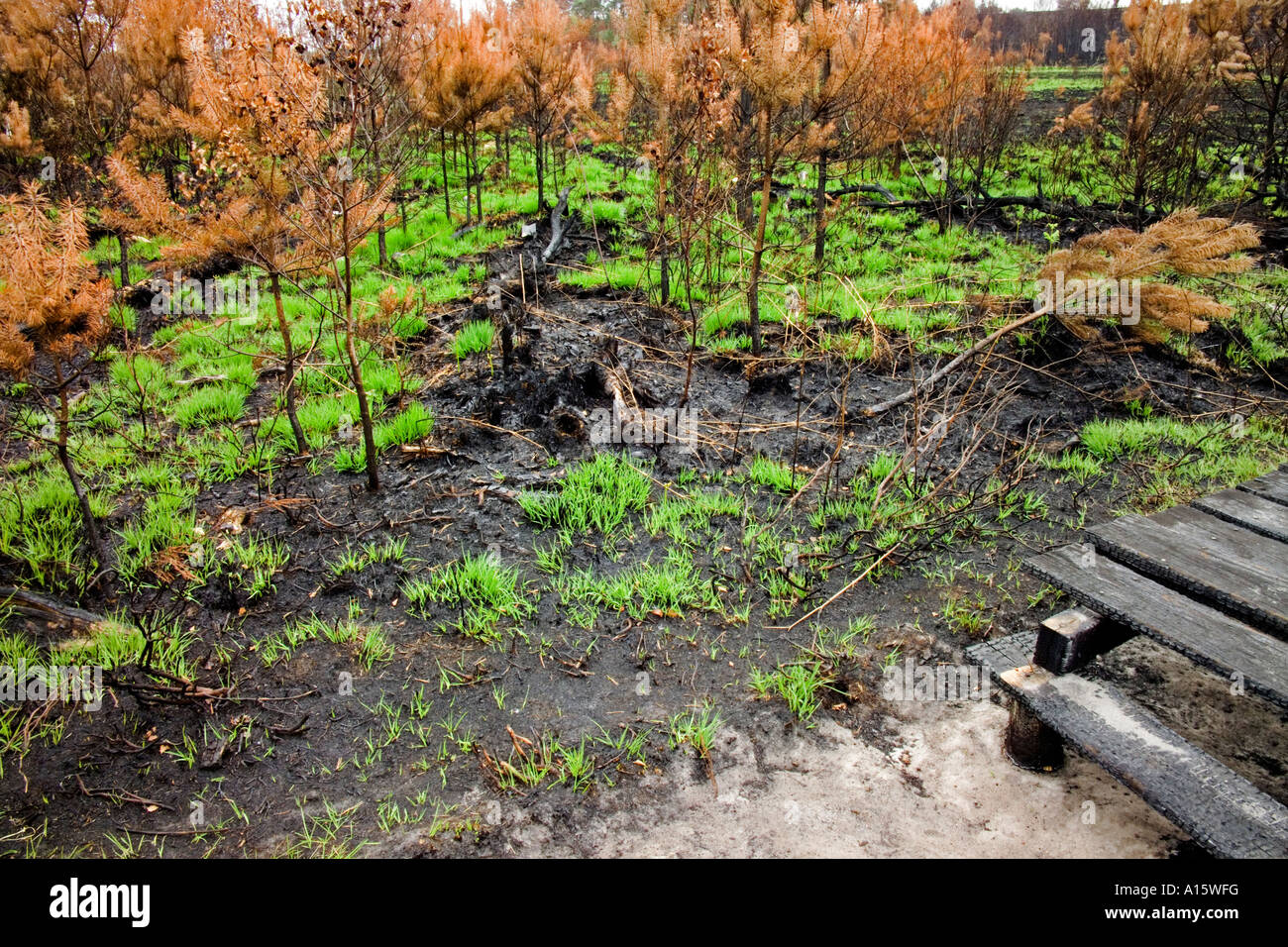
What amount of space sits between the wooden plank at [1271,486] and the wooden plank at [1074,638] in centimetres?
97

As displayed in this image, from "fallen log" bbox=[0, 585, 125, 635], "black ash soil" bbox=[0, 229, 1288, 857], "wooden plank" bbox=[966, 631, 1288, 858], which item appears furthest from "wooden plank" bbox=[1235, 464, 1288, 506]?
"fallen log" bbox=[0, 585, 125, 635]

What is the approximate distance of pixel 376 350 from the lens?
18.6 feet

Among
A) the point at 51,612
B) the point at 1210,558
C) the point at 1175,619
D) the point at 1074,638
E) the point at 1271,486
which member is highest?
the point at 1271,486

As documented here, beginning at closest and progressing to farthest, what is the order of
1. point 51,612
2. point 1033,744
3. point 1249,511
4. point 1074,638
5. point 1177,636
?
point 1177,636
point 1074,638
point 1033,744
point 1249,511
point 51,612

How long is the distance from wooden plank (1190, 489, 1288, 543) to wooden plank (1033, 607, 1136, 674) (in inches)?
25.8

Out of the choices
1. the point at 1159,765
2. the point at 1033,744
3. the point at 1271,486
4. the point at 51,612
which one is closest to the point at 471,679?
the point at 51,612

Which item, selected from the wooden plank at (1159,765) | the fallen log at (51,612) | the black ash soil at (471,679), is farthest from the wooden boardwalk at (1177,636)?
the fallen log at (51,612)

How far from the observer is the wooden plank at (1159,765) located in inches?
65.6

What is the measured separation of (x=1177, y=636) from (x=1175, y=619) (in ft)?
0.31

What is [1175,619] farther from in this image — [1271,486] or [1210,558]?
[1271,486]

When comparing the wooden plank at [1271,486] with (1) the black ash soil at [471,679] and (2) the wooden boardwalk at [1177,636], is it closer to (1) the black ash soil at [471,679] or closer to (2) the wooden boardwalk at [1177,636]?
(2) the wooden boardwalk at [1177,636]

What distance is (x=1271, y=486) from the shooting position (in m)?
2.71

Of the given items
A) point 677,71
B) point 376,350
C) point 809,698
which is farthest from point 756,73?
point 809,698
